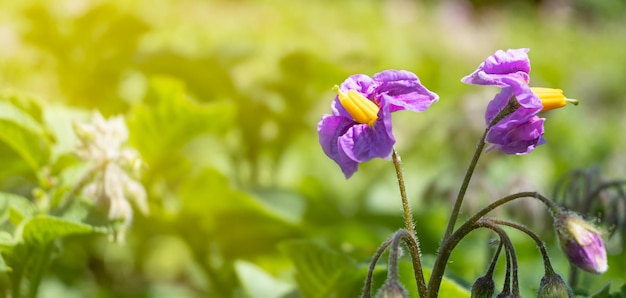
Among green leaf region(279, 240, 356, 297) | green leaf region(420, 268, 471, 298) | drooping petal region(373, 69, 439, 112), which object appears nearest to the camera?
drooping petal region(373, 69, 439, 112)

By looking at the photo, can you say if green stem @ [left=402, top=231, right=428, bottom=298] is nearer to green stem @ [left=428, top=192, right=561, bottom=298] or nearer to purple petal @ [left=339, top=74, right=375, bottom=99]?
green stem @ [left=428, top=192, right=561, bottom=298]

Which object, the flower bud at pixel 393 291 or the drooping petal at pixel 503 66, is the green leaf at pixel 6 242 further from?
the drooping petal at pixel 503 66

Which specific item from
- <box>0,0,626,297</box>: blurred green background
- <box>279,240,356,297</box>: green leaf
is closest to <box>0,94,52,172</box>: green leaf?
<box>0,0,626,297</box>: blurred green background

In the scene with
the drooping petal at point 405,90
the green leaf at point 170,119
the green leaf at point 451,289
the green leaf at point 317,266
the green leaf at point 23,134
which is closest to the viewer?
the drooping petal at point 405,90

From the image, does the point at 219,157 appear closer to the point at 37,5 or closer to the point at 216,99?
the point at 216,99

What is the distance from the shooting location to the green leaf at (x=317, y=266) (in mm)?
1580

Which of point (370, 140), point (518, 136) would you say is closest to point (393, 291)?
point (370, 140)

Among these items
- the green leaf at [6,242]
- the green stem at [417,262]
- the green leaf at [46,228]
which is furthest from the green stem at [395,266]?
the green leaf at [6,242]

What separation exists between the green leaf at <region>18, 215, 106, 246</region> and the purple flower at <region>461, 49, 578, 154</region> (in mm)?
788

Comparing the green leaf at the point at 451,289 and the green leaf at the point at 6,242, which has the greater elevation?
the green leaf at the point at 6,242

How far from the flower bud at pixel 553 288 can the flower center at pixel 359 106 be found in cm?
39

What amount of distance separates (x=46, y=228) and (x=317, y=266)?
21.9 inches

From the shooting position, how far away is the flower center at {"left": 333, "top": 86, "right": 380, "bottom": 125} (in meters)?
1.28

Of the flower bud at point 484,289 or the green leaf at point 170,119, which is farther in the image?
the green leaf at point 170,119
